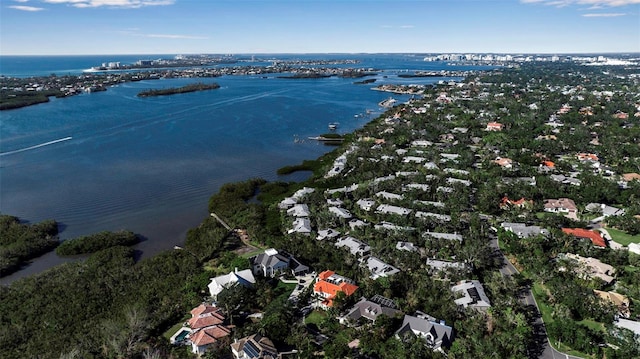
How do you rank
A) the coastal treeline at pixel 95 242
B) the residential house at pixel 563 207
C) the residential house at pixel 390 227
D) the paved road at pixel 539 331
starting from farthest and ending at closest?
the residential house at pixel 563 207 < the residential house at pixel 390 227 < the coastal treeline at pixel 95 242 < the paved road at pixel 539 331

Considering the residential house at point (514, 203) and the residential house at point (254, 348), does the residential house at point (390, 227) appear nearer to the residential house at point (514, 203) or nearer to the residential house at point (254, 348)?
the residential house at point (514, 203)

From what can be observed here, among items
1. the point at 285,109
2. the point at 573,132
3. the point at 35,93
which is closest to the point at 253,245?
the point at 573,132

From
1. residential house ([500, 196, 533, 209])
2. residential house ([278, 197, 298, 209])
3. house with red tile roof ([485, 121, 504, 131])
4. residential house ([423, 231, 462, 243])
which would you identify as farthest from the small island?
residential house ([500, 196, 533, 209])

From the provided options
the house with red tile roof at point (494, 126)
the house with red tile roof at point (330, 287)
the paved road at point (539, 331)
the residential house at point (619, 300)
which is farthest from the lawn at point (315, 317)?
the house with red tile roof at point (494, 126)

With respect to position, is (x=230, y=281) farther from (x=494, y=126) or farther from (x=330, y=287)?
(x=494, y=126)

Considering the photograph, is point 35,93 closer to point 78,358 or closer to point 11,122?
point 11,122

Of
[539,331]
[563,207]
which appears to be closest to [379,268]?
[539,331]
